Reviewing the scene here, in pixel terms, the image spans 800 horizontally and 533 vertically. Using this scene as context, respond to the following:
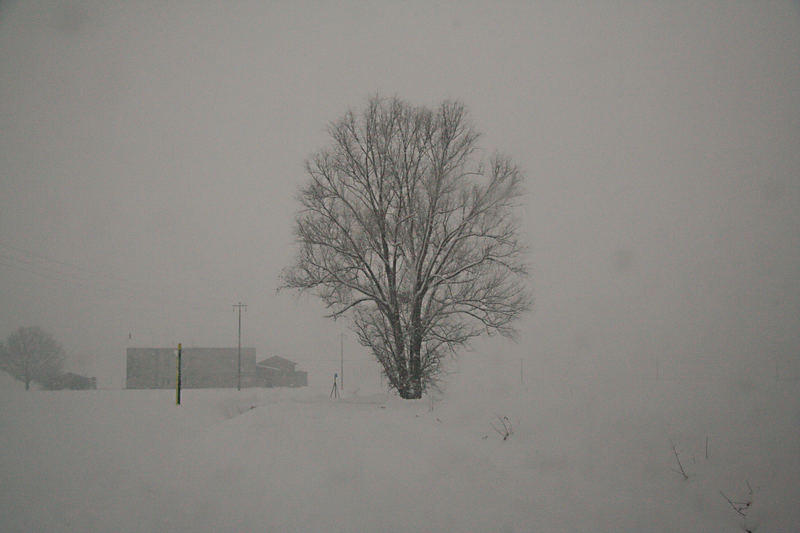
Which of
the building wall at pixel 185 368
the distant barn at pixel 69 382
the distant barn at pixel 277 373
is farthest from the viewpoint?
the distant barn at pixel 277 373

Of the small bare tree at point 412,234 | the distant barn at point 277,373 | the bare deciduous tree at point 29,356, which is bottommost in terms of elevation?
the distant barn at point 277,373

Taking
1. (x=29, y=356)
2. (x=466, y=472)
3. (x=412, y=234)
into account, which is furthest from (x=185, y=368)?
(x=466, y=472)

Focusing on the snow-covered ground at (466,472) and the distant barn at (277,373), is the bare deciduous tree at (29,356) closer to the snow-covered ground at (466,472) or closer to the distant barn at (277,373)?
the distant barn at (277,373)

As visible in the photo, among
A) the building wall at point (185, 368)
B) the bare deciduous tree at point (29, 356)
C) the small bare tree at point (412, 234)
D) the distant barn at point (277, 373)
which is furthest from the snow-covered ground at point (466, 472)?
the distant barn at point (277, 373)

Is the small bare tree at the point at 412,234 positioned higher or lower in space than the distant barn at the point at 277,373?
higher

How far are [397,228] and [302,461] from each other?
24.9ft

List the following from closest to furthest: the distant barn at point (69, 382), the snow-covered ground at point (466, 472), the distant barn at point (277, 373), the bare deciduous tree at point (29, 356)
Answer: the snow-covered ground at point (466, 472) < the bare deciduous tree at point (29, 356) < the distant barn at point (69, 382) < the distant barn at point (277, 373)

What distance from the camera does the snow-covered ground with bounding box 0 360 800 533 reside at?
17.5ft

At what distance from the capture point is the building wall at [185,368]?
5966 centimetres

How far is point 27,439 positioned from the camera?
10961 millimetres

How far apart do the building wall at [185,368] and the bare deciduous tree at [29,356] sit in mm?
9922

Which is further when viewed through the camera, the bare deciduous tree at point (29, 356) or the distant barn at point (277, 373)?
the distant barn at point (277, 373)

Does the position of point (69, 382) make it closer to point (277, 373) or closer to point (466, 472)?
point (277, 373)

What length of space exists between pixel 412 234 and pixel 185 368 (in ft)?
195
